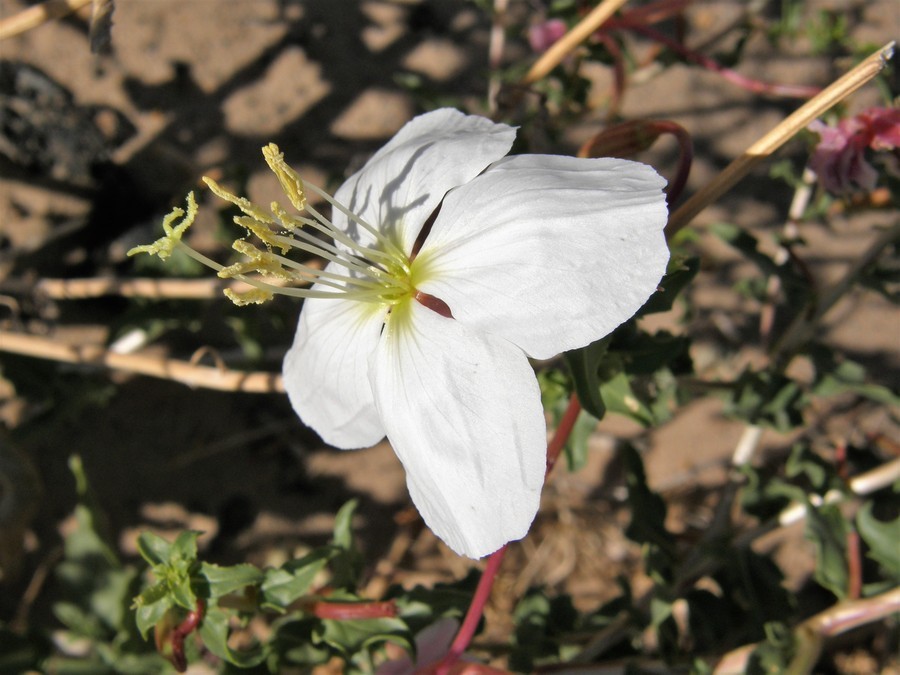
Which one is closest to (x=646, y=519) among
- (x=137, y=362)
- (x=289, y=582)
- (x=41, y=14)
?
(x=289, y=582)

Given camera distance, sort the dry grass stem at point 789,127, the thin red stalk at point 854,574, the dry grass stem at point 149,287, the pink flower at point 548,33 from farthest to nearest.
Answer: the pink flower at point 548,33
the dry grass stem at point 149,287
the thin red stalk at point 854,574
the dry grass stem at point 789,127

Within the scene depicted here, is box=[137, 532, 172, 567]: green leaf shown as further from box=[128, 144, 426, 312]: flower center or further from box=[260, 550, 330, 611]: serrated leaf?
box=[128, 144, 426, 312]: flower center

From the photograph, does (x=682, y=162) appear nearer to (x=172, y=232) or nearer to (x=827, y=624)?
(x=172, y=232)

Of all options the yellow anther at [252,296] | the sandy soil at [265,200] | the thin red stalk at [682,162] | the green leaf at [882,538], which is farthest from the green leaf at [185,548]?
the green leaf at [882,538]

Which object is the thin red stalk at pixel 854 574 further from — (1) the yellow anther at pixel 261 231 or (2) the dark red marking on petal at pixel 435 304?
(1) the yellow anther at pixel 261 231

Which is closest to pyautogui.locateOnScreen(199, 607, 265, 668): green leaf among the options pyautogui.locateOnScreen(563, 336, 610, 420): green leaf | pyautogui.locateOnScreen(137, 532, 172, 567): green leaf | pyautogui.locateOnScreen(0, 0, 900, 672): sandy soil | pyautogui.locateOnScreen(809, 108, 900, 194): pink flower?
pyautogui.locateOnScreen(137, 532, 172, 567): green leaf
